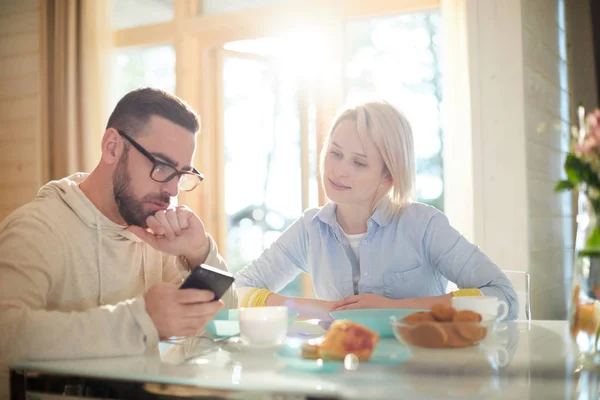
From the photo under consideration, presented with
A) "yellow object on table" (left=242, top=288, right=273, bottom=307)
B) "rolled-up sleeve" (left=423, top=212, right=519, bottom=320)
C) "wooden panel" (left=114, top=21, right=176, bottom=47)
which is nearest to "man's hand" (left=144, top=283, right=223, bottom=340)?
"yellow object on table" (left=242, top=288, right=273, bottom=307)

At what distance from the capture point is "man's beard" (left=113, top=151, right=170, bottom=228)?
1.65 metres

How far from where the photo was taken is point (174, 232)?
166cm

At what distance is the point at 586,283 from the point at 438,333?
0.92ft

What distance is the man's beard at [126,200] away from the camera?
5.40ft

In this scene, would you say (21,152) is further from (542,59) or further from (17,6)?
(542,59)

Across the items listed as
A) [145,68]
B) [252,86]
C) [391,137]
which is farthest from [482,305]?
[145,68]

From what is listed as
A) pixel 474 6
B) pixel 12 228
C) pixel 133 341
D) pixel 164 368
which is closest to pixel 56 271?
pixel 12 228

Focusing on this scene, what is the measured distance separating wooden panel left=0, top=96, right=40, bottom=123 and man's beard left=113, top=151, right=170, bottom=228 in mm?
3017

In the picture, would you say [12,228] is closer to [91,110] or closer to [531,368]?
[531,368]

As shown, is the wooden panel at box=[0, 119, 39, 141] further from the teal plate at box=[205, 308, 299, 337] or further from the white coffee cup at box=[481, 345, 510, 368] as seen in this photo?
the white coffee cup at box=[481, 345, 510, 368]

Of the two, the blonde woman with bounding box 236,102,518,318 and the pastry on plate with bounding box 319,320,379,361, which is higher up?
the blonde woman with bounding box 236,102,518,318

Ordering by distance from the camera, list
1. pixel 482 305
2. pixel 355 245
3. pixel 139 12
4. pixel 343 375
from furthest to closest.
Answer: pixel 139 12 → pixel 355 245 → pixel 482 305 → pixel 343 375

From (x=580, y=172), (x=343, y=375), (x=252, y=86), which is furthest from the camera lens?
(x=252, y=86)

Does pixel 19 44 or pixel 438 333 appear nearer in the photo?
pixel 438 333
